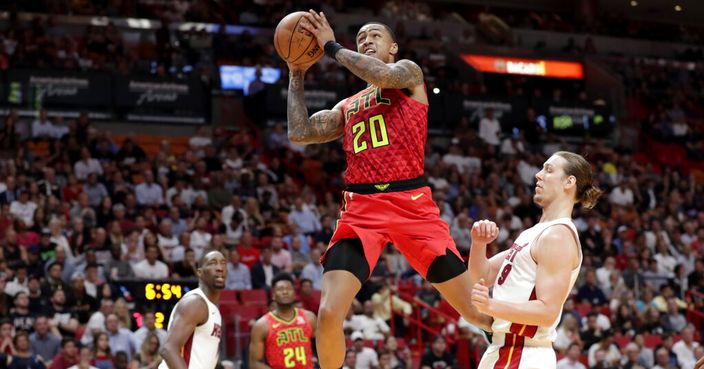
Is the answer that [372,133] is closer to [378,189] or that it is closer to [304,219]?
[378,189]

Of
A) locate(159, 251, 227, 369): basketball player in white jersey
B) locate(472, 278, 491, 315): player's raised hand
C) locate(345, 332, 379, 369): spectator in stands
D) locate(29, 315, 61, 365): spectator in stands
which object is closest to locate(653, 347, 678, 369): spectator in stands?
locate(345, 332, 379, 369): spectator in stands

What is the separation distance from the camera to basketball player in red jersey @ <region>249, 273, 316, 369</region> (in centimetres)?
898

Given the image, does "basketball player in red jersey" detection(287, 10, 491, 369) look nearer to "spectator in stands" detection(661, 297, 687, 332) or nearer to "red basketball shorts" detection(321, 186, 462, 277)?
"red basketball shorts" detection(321, 186, 462, 277)

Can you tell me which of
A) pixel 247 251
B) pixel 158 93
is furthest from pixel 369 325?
pixel 158 93

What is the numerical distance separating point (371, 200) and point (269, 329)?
326cm

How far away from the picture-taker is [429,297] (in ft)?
51.3

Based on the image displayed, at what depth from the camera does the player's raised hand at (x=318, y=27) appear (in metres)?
6.24

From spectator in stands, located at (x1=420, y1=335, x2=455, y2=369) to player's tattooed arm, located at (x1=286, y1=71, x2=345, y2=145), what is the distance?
25.8ft

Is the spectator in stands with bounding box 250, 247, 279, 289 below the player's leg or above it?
below

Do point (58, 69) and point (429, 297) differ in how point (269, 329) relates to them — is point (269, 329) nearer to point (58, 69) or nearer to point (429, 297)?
point (429, 297)

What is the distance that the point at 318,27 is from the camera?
630 centimetres

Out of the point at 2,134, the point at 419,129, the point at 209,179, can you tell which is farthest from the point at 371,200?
the point at 2,134

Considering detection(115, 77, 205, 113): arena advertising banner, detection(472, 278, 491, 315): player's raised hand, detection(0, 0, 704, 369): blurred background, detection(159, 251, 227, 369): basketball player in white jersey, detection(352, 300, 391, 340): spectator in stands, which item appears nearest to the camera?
detection(472, 278, 491, 315): player's raised hand

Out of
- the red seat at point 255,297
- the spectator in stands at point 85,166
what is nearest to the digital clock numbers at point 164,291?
the red seat at point 255,297
